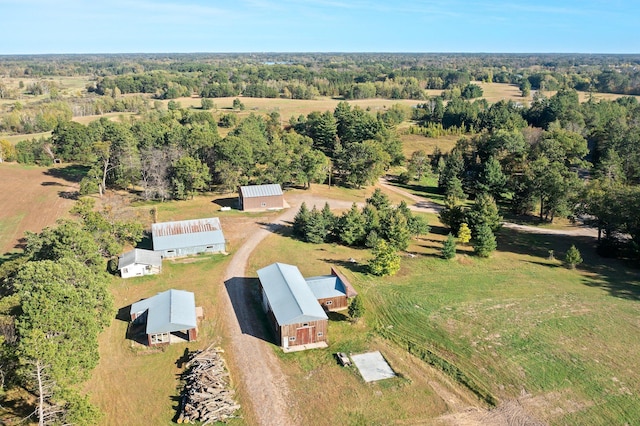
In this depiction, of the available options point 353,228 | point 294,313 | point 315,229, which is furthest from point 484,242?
point 294,313

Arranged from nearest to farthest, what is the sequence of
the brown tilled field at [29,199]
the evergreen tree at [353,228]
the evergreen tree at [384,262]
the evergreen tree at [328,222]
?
the evergreen tree at [384,262] → the evergreen tree at [353,228] → the evergreen tree at [328,222] → the brown tilled field at [29,199]

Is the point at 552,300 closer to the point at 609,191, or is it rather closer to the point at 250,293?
the point at 609,191

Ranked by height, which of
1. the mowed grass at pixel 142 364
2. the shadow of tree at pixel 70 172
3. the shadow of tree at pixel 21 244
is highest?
the shadow of tree at pixel 70 172

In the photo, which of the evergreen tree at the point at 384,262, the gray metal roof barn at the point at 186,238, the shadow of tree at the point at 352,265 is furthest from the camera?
the gray metal roof barn at the point at 186,238

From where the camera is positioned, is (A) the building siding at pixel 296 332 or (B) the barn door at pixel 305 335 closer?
(A) the building siding at pixel 296 332

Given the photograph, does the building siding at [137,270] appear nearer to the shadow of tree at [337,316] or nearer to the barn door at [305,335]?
the shadow of tree at [337,316]


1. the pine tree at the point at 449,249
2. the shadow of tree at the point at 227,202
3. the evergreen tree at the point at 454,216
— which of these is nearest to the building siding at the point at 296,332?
the pine tree at the point at 449,249

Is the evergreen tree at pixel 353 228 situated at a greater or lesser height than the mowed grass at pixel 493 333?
greater
